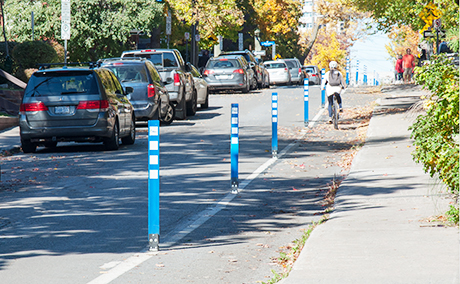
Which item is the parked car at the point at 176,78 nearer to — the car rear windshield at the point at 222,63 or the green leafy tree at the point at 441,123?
the car rear windshield at the point at 222,63

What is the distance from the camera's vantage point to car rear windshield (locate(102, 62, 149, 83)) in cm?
1964

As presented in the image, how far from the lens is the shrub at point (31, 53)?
26078 mm

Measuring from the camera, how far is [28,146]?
1535 cm

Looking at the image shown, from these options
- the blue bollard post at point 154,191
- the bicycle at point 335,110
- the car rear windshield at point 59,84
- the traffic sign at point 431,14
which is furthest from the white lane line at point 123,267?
the bicycle at point 335,110

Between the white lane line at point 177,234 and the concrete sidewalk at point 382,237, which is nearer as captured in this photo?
the concrete sidewalk at point 382,237

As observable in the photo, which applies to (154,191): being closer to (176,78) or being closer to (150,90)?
(150,90)

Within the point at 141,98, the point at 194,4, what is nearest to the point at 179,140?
the point at 141,98

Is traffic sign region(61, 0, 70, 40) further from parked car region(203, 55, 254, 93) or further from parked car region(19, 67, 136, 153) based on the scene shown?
parked car region(203, 55, 254, 93)

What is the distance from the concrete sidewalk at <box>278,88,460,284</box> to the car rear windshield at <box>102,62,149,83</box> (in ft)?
29.7

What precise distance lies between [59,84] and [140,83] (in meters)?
4.69

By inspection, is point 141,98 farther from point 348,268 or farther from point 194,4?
point 194,4

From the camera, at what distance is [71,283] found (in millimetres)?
5895

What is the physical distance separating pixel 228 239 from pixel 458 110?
8.18ft

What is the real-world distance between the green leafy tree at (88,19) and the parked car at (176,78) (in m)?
12.5
